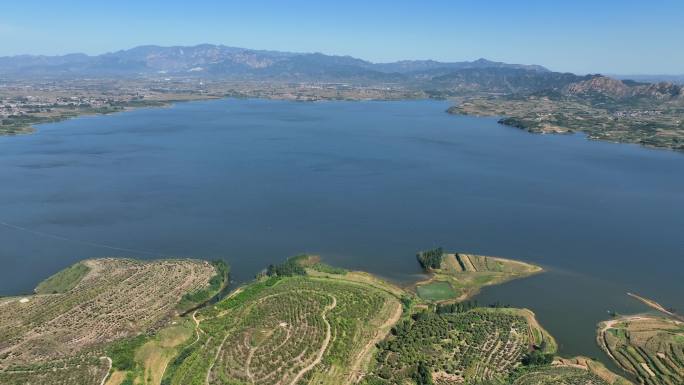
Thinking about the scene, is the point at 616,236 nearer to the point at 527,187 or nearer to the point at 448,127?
the point at 527,187

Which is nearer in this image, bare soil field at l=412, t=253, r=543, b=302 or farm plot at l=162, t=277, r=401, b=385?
farm plot at l=162, t=277, r=401, b=385

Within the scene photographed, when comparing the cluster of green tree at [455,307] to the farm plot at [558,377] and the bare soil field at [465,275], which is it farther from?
the farm plot at [558,377]

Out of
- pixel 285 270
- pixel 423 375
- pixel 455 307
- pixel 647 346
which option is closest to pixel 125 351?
pixel 285 270

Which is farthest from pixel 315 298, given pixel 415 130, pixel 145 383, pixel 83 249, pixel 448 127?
pixel 448 127

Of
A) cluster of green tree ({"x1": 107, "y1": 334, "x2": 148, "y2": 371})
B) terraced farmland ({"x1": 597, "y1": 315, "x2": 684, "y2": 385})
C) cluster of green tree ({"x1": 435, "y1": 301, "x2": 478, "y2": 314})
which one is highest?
cluster of green tree ({"x1": 435, "y1": 301, "x2": 478, "y2": 314})

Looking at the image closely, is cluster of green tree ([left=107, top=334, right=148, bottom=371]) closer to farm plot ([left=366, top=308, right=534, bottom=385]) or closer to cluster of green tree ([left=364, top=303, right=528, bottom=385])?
cluster of green tree ([left=364, top=303, right=528, bottom=385])

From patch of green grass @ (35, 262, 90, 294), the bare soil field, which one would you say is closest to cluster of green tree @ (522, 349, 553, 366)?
the bare soil field

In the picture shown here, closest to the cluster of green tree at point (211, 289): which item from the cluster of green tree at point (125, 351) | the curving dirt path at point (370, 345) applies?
the cluster of green tree at point (125, 351)
